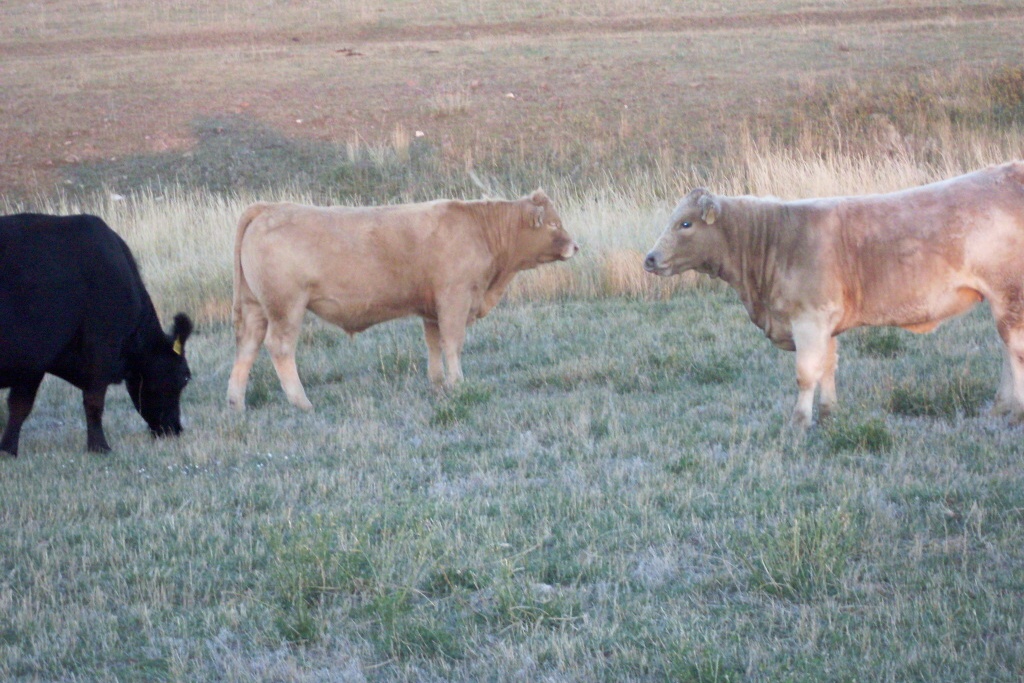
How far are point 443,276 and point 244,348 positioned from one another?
68.8 inches

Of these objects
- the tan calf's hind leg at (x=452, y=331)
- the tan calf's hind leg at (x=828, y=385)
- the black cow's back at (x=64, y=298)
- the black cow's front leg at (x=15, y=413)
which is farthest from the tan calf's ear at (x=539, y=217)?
the black cow's front leg at (x=15, y=413)

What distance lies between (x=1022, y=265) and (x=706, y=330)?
3.72 metres

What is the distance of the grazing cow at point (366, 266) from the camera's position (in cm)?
873

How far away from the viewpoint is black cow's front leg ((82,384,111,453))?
301 inches

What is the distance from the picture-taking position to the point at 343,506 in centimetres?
606

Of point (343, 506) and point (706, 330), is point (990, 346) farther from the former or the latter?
point (343, 506)

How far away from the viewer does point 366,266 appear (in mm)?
8781

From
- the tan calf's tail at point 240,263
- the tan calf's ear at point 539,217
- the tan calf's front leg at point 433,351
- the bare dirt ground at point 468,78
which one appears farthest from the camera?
the bare dirt ground at point 468,78

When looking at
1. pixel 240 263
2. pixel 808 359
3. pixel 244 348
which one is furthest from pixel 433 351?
pixel 808 359

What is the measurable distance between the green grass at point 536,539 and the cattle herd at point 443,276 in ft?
1.61

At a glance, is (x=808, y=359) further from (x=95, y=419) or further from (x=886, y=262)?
(x=95, y=419)

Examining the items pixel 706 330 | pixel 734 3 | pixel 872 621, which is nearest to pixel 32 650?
pixel 872 621

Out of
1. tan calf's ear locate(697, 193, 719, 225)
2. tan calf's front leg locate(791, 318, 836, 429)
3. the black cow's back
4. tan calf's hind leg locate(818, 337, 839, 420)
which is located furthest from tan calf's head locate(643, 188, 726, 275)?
the black cow's back

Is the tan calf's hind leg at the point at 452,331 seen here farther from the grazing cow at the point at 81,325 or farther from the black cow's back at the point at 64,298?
the black cow's back at the point at 64,298
